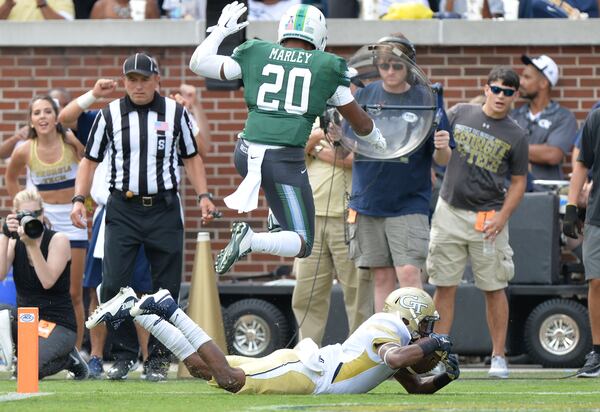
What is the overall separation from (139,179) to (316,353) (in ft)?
8.78

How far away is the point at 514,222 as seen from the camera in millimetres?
12312

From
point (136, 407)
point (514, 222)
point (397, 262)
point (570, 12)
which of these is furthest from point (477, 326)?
point (136, 407)

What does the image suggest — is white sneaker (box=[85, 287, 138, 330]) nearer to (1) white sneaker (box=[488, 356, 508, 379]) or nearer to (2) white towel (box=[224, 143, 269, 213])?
(2) white towel (box=[224, 143, 269, 213])

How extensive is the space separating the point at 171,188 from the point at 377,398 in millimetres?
3006

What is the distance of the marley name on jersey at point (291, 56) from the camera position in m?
8.49

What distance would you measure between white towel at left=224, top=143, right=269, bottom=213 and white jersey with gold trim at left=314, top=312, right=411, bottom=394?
102cm

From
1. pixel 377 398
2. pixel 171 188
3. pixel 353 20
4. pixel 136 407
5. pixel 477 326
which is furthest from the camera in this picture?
pixel 353 20

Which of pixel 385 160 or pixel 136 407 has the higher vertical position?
pixel 385 160

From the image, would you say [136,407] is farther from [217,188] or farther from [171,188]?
[217,188]

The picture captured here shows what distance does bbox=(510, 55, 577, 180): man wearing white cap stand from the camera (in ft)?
43.2

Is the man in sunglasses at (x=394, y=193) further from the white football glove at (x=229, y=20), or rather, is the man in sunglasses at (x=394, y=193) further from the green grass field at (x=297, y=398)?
the white football glove at (x=229, y=20)

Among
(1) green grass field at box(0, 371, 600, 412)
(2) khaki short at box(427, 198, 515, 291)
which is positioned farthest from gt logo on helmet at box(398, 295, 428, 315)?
(2) khaki short at box(427, 198, 515, 291)

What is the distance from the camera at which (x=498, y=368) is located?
35.1ft

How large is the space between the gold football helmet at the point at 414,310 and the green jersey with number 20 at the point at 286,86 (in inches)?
44.7
